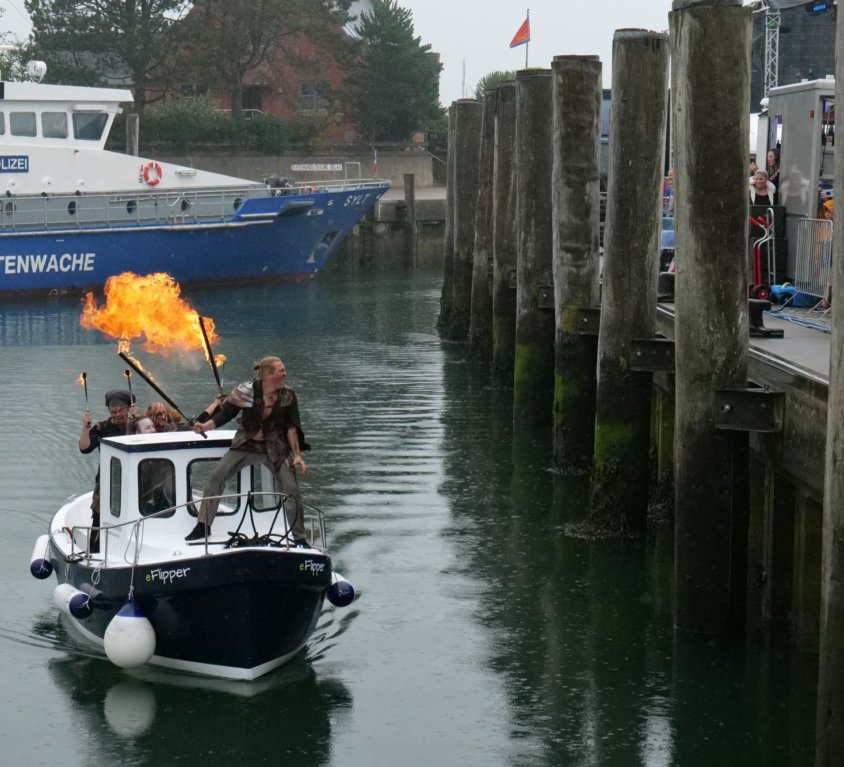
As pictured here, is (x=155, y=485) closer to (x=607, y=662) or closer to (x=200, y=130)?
(x=607, y=662)

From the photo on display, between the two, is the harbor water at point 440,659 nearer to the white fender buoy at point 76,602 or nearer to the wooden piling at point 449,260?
the white fender buoy at point 76,602

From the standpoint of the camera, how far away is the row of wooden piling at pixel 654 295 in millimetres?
10586

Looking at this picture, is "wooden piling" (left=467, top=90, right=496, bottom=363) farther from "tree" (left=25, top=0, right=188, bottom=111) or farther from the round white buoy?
"tree" (left=25, top=0, right=188, bottom=111)

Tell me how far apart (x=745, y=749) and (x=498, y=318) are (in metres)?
13.7

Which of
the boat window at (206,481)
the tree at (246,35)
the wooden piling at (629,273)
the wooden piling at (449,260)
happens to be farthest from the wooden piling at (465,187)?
the tree at (246,35)

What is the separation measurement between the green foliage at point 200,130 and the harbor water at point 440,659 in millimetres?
40403

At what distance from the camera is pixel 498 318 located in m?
23.1

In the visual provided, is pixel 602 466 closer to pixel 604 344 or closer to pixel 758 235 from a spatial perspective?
pixel 604 344

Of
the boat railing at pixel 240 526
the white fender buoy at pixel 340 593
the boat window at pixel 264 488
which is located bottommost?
the white fender buoy at pixel 340 593

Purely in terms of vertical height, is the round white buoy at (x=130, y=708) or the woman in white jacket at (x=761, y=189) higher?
the woman in white jacket at (x=761, y=189)

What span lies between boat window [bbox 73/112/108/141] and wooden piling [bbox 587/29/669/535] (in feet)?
92.9

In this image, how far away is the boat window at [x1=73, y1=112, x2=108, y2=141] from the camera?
3959 cm

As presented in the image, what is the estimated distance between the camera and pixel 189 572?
10.7 meters

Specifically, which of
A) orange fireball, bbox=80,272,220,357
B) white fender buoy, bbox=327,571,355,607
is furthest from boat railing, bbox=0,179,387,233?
white fender buoy, bbox=327,571,355,607
